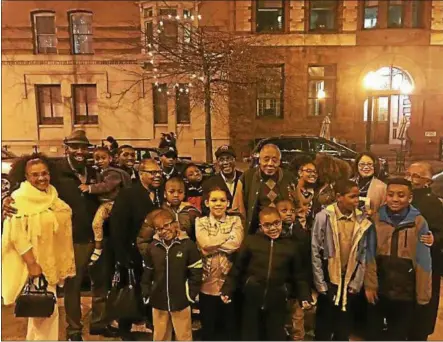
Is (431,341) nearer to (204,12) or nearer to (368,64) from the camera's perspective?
(368,64)

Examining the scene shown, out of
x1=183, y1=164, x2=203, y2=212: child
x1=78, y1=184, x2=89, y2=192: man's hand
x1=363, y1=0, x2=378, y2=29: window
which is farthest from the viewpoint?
x1=363, y1=0, x2=378, y2=29: window

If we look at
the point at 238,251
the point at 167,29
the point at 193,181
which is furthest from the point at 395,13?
the point at 238,251

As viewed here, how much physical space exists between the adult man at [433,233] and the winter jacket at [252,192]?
686mm

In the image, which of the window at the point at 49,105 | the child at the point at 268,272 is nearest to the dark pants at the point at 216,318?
the child at the point at 268,272

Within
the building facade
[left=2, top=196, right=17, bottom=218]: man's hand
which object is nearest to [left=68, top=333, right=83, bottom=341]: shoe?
[left=2, top=196, right=17, bottom=218]: man's hand

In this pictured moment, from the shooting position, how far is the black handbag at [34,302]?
185cm

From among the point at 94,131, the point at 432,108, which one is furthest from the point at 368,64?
the point at 94,131

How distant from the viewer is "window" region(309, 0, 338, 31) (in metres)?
3.37

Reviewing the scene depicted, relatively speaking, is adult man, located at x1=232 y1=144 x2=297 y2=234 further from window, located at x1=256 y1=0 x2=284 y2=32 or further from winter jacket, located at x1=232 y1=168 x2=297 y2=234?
window, located at x1=256 y1=0 x2=284 y2=32

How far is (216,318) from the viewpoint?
2078 millimetres

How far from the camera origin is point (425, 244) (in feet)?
6.15

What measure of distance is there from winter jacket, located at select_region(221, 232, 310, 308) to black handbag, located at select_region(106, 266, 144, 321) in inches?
21.3

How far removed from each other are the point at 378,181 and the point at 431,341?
38.2 inches

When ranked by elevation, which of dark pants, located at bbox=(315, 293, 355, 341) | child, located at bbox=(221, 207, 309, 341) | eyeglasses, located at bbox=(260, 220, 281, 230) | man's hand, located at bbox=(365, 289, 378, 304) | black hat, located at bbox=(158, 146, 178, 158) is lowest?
dark pants, located at bbox=(315, 293, 355, 341)
